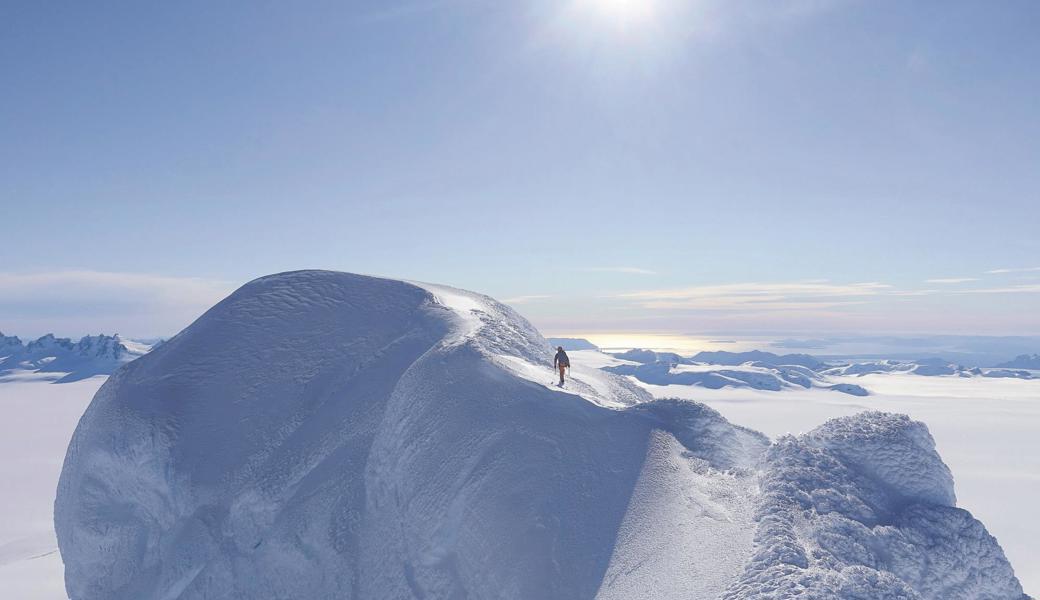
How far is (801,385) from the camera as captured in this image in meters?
200

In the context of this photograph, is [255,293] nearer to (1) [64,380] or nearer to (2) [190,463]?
(2) [190,463]

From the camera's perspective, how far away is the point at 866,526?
11492mm

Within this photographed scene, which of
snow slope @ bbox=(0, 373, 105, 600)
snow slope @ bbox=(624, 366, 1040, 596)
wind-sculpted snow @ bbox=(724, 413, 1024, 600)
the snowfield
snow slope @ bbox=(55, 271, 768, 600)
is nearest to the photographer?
wind-sculpted snow @ bbox=(724, 413, 1024, 600)

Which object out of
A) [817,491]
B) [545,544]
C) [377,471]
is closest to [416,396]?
[377,471]

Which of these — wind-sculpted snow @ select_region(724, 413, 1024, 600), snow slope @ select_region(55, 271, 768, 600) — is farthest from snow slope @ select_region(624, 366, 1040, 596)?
snow slope @ select_region(55, 271, 768, 600)

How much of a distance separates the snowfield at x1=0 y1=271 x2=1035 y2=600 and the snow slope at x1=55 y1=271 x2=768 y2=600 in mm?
60

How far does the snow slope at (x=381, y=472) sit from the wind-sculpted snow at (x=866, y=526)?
0.77 meters

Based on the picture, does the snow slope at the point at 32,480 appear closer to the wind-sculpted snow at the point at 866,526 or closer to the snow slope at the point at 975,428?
the wind-sculpted snow at the point at 866,526

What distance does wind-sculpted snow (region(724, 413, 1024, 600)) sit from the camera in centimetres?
911

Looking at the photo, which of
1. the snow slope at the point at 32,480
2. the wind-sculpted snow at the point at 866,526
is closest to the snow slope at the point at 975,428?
the wind-sculpted snow at the point at 866,526

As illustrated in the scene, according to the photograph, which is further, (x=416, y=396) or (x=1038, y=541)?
(x=1038, y=541)

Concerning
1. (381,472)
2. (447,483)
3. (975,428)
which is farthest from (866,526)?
(975,428)

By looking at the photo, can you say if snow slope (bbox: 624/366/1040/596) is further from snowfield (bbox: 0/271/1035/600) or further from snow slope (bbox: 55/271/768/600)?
snow slope (bbox: 55/271/768/600)

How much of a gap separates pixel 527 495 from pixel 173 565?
11517mm
